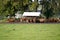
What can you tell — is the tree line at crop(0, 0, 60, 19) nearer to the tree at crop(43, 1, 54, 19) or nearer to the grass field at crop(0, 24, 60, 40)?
the tree at crop(43, 1, 54, 19)

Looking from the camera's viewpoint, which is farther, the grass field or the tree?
the tree

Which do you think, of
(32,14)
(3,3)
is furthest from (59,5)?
(3,3)

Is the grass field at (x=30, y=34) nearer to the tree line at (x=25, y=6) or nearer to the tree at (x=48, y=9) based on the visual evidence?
the tree line at (x=25, y=6)

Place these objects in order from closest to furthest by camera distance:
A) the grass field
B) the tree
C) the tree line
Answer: the grass field < the tree line < the tree

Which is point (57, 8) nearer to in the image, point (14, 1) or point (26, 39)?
point (14, 1)

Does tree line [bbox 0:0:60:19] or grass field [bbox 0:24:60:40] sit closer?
grass field [bbox 0:24:60:40]

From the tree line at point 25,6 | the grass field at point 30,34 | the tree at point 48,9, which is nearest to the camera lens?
the grass field at point 30,34

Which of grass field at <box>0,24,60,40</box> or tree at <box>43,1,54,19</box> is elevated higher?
grass field at <box>0,24,60,40</box>

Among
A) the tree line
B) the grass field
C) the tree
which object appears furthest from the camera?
the tree

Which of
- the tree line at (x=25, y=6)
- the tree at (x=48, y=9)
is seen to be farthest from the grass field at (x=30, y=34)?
the tree at (x=48, y=9)

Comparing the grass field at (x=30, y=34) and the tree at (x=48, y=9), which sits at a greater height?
the grass field at (x=30, y=34)

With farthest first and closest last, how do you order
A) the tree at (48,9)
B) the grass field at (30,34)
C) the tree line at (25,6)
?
the tree at (48,9) < the tree line at (25,6) < the grass field at (30,34)

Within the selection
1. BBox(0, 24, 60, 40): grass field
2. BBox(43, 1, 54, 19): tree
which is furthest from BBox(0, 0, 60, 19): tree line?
BBox(0, 24, 60, 40): grass field

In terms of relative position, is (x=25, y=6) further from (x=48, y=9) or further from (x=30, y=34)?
(x=30, y=34)
